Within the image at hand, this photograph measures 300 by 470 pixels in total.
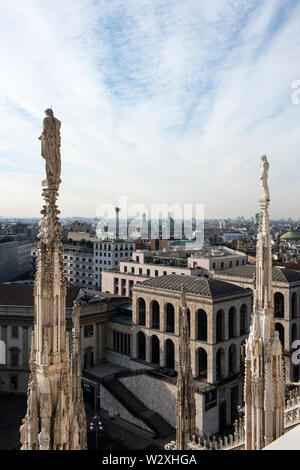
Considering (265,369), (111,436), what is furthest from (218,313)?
(265,369)

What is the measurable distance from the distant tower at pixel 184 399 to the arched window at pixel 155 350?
30.1 metres

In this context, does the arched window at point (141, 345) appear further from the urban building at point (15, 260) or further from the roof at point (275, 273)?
the urban building at point (15, 260)

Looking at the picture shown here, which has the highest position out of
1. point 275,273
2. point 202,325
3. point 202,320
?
point 275,273

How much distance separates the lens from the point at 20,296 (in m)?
48.2

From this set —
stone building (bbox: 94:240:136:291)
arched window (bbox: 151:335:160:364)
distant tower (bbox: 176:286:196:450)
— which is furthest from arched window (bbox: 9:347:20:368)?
stone building (bbox: 94:240:136:291)

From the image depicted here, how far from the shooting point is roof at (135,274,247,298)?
1598 inches

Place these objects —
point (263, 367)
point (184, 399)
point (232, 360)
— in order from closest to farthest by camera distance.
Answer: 1. point (263, 367)
2. point (184, 399)
3. point (232, 360)

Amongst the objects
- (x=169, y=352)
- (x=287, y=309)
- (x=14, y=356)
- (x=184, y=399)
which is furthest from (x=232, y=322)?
(x=184, y=399)

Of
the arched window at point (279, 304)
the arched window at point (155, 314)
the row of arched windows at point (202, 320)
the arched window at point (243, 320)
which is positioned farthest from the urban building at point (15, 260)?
the arched window at point (279, 304)

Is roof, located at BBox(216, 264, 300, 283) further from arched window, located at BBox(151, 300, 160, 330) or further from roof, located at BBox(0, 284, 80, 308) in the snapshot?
roof, located at BBox(0, 284, 80, 308)

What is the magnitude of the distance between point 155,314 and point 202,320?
21.4ft

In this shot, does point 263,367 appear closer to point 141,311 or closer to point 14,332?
point 141,311

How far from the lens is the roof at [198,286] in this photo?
4059 centimetres

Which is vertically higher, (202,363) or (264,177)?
(264,177)
